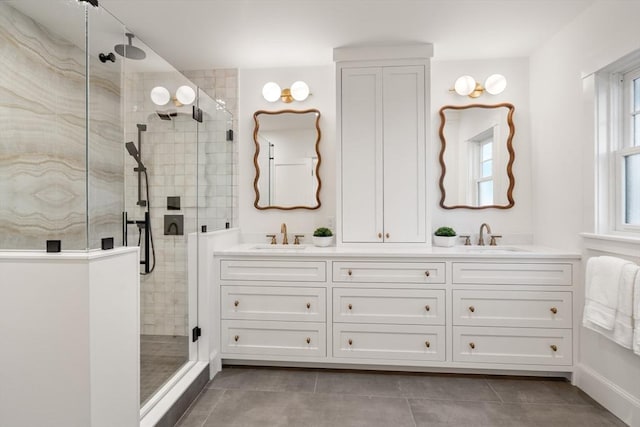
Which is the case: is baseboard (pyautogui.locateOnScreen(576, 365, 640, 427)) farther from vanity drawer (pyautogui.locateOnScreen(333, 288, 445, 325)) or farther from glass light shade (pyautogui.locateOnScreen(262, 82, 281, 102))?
glass light shade (pyautogui.locateOnScreen(262, 82, 281, 102))

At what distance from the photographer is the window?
2.07 m

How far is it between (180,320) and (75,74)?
1541 mm

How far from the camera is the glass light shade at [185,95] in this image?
7.45 feet

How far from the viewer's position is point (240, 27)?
2.51 metres

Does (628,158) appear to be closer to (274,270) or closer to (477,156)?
(477,156)

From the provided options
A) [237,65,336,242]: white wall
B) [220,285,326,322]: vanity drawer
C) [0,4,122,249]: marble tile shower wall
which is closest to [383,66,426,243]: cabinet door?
[237,65,336,242]: white wall

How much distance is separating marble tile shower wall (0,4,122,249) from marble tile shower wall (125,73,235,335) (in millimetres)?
312

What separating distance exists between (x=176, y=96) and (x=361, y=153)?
141cm

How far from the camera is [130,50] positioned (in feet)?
5.89

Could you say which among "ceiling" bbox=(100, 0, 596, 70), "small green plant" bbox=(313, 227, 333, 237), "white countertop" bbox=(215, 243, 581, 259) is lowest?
"white countertop" bbox=(215, 243, 581, 259)

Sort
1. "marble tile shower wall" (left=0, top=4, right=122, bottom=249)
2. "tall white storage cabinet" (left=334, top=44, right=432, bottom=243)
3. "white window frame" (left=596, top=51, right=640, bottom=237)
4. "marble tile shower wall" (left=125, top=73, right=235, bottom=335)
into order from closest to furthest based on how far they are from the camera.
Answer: "marble tile shower wall" (left=0, top=4, right=122, bottom=249), "marble tile shower wall" (left=125, top=73, right=235, bottom=335), "white window frame" (left=596, top=51, right=640, bottom=237), "tall white storage cabinet" (left=334, top=44, right=432, bottom=243)

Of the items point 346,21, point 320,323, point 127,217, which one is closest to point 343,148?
point 346,21

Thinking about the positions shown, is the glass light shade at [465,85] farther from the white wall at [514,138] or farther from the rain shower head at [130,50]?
the rain shower head at [130,50]

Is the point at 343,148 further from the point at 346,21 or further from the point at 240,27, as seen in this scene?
the point at 240,27
